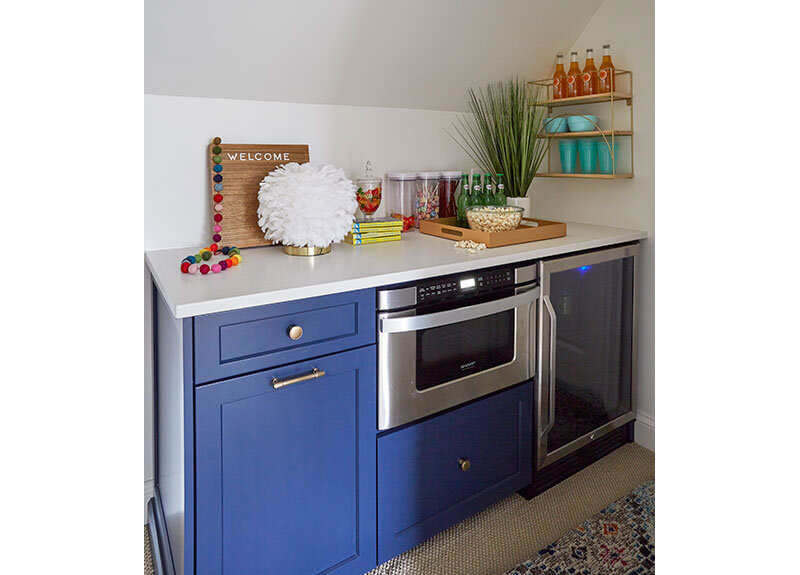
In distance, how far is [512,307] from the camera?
6.16 feet

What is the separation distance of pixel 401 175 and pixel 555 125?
80 centimetres

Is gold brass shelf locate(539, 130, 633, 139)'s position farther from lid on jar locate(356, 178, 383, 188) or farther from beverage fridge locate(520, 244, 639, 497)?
lid on jar locate(356, 178, 383, 188)

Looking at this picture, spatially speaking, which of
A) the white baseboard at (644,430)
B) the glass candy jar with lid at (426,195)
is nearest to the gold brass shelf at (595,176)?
the glass candy jar with lid at (426,195)

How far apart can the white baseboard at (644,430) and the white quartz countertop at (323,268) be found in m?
0.84

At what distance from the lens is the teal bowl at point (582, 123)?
237 cm

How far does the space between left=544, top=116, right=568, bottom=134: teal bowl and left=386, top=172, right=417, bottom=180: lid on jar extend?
2.24 ft

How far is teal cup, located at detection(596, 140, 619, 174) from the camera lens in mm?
2383

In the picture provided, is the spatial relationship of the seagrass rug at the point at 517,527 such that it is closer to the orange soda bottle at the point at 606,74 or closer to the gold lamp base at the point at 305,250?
the gold lamp base at the point at 305,250

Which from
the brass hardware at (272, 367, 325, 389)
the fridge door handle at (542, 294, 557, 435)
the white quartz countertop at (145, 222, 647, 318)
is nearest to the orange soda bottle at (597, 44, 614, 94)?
the white quartz countertop at (145, 222, 647, 318)
